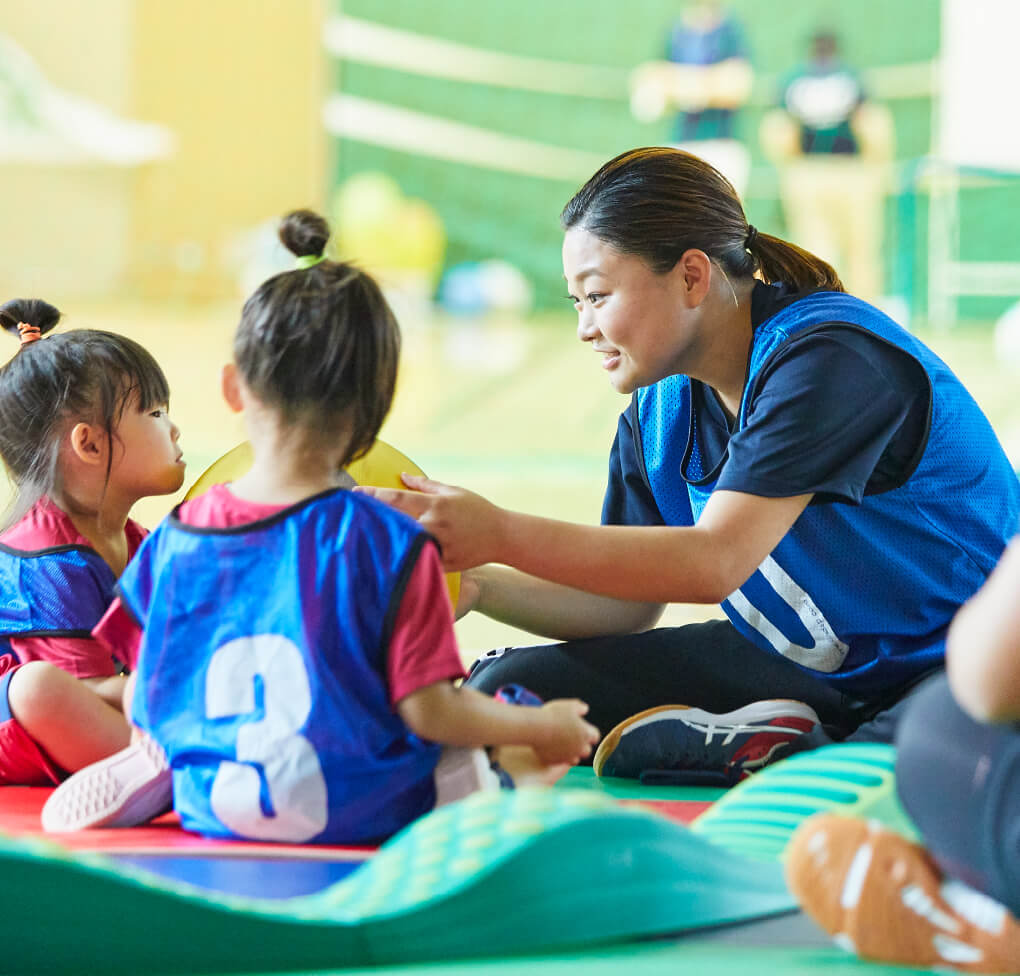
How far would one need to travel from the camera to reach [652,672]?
66.7 inches

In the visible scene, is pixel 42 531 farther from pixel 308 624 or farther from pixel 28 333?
pixel 308 624

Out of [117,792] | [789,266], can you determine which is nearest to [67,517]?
[117,792]

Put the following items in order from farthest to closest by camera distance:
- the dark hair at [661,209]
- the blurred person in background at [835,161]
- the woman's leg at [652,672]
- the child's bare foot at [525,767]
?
the blurred person in background at [835,161], the woman's leg at [652,672], the dark hair at [661,209], the child's bare foot at [525,767]

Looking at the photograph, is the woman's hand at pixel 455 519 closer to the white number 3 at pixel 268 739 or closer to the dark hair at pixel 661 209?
the white number 3 at pixel 268 739

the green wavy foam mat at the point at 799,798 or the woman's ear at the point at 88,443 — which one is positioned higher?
the woman's ear at the point at 88,443

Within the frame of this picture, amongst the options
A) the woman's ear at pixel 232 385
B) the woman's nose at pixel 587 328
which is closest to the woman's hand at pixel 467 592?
the woman's nose at pixel 587 328

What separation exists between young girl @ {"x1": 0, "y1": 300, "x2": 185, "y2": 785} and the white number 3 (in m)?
0.31

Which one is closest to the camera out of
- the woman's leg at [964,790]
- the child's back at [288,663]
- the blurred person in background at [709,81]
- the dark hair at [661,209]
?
the woman's leg at [964,790]

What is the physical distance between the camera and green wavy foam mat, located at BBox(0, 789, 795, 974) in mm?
937

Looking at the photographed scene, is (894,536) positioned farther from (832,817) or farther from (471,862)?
(471,862)

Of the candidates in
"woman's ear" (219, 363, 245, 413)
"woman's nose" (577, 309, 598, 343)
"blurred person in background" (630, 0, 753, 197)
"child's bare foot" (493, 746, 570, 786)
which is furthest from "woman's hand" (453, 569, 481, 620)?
"blurred person in background" (630, 0, 753, 197)

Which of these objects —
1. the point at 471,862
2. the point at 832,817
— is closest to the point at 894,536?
the point at 832,817

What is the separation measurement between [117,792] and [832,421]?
710 mm

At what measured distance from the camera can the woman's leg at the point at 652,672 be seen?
1.66m
